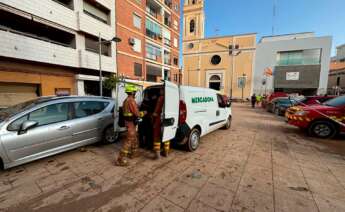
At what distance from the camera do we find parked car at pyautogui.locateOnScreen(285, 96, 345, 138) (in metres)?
5.50

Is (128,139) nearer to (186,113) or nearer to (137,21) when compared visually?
(186,113)

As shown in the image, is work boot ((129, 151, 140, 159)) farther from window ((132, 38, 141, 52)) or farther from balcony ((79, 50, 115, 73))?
window ((132, 38, 141, 52))

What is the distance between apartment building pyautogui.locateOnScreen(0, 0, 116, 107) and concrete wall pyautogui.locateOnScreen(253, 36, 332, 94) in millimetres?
30583

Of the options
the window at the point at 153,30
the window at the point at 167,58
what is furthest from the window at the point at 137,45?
the window at the point at 167,58

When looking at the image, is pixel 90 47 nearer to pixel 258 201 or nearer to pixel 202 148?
pixel 202 148

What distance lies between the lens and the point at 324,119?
5.67 meters

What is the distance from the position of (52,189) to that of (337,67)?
5732 cm

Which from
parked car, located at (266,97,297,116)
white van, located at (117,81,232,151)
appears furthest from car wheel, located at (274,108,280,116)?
white van, located at (117,81,232,151)

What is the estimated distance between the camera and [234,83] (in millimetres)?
34281

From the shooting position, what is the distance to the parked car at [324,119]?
18.0 feet

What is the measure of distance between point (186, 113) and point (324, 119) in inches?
220

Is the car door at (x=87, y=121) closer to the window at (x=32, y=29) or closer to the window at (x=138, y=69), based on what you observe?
the window at (x=32, y=29)

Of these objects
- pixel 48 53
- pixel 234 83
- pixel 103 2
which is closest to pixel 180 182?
pixel 48 53

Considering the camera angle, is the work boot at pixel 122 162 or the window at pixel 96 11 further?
the window at pixel 96 11
